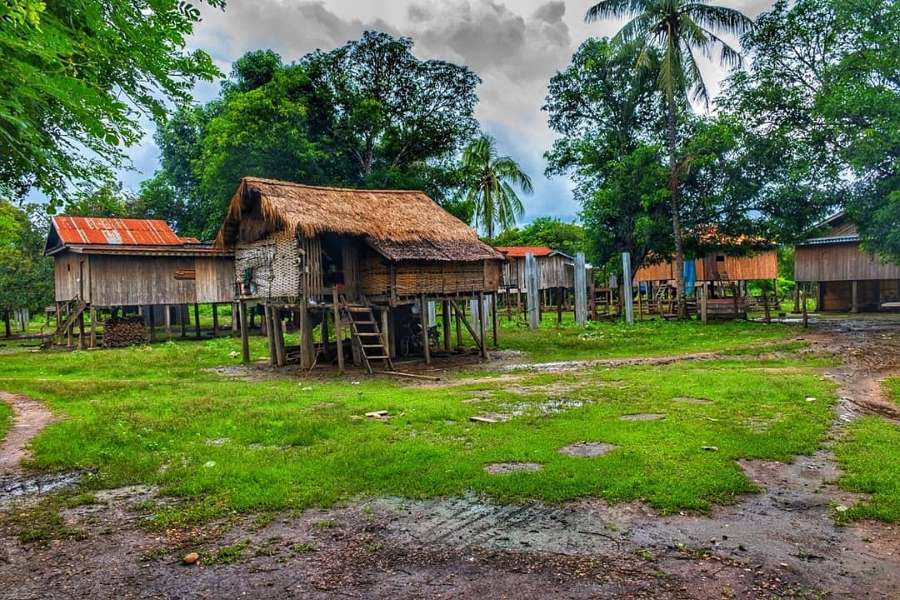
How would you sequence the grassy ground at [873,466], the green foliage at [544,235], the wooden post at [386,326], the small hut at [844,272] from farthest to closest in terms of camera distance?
the green foliage at [544,235]
the small hut at [844,272]
the wooden post at [386,326]
the grassy ground at [873,466]

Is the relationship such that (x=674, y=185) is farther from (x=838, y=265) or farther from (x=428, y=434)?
(x=428, y=434)

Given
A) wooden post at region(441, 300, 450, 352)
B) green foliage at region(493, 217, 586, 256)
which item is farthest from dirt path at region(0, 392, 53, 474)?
green foliage at region(493, 217, 586, 256)

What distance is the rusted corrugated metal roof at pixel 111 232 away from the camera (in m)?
27.1

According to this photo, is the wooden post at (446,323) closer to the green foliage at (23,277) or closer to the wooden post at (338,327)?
the wooden post at (338,327)

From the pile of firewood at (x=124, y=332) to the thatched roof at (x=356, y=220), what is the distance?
928 cm

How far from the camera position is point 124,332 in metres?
27.4

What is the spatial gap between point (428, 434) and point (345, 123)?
77.1ft

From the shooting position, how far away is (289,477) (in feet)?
23.0

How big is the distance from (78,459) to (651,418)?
7.78 m

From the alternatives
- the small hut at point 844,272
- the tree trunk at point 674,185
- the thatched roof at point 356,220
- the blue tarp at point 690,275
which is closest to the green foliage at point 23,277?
the thatched roof at point 356,220

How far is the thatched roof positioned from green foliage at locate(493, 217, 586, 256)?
3159cm

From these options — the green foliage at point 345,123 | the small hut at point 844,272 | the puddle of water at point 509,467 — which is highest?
the green foliage at point 345,123

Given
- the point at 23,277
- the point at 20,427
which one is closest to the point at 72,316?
the point at 23,277

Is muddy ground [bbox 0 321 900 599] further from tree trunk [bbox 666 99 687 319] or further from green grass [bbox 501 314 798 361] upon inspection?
tree trunk [bbox 666 99 687 319]
